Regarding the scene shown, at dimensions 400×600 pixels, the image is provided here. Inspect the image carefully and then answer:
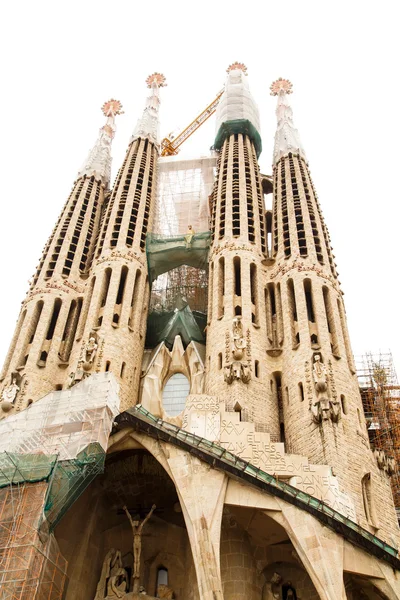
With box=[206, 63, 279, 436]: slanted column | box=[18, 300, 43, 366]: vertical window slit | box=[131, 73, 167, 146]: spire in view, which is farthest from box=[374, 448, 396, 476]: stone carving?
box=[131, 73, 167, 146]: spire

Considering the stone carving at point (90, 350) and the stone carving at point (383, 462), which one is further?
the stone carving at point (90, 350)

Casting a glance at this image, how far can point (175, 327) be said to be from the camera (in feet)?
98.1

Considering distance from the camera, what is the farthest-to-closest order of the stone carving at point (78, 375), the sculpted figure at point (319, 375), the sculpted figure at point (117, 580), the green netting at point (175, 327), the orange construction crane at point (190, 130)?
the orange construction crane at point (190, 130) < the green netting at point (175, 327) < the stone carving at point (78, 375) < the sculpted figure at point (319, 375) < the sculpted figure at point (117, 580)

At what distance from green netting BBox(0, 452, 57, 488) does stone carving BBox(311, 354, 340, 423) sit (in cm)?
898

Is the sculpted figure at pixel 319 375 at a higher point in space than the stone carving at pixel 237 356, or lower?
lower

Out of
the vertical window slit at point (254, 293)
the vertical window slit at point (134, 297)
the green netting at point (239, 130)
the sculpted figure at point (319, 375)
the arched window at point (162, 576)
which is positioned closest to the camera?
the arched window at point (162, 576)

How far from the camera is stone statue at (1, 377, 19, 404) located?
24781 millimetres

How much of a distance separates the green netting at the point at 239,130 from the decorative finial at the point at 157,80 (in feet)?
41.1

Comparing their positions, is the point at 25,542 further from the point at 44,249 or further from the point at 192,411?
the point at 44,249

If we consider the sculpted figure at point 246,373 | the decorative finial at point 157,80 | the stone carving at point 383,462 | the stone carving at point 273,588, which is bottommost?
the stone carving at point 273,588

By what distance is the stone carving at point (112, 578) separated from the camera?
19.8 meters

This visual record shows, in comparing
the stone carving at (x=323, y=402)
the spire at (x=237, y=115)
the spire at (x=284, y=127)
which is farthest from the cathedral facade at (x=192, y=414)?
the spire at (x=237, y=115)

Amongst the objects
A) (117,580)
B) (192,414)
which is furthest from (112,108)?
(117,580)

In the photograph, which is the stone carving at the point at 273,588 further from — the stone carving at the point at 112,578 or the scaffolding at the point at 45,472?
the scaffolding at the point at 45,472
